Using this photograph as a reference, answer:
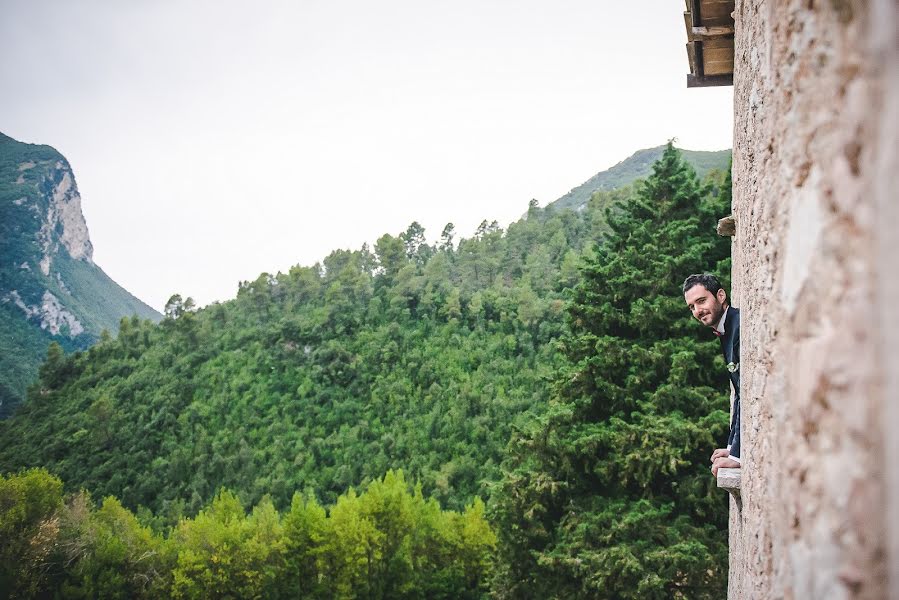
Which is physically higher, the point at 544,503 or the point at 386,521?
the point at 544,503

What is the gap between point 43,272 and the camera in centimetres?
11912

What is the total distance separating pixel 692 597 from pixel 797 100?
7.53 m

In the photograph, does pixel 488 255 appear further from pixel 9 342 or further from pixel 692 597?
pixel 9 342

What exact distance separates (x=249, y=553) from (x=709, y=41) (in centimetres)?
2447

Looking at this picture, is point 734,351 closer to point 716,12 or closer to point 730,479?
point 730,479

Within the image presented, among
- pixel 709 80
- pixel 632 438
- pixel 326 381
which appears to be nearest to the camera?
pixel 709 80

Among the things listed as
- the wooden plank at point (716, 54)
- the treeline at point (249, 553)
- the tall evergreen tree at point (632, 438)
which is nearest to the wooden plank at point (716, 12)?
the wooden plank at point (716, 54)

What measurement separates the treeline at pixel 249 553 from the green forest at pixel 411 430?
10 cm

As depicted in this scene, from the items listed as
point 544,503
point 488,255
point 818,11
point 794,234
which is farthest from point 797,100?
point 488,255

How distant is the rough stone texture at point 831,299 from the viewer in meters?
1.07

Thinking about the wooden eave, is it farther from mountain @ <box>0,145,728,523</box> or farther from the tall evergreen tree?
mountain @ <box>0,145,728,523</box>

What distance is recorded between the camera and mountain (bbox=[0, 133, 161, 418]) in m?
96.2

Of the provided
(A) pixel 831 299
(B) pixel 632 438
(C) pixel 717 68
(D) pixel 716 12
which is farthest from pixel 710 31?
(B) pixel 632 438

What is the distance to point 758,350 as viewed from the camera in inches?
85.0
